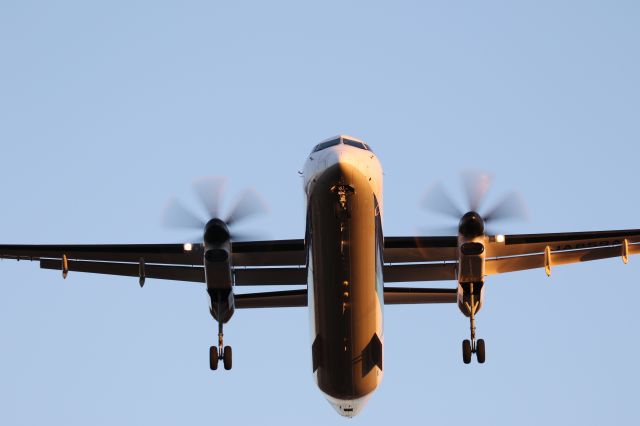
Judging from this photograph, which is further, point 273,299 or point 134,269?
point 134,269

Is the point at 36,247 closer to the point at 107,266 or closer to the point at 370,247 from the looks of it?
the point at 107,266

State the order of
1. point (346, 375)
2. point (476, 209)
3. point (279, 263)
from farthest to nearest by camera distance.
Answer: point (279, 263), point (476, 209), point (346, 375)

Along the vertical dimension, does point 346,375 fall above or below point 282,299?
below

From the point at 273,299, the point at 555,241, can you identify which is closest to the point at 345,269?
the point at 273,299

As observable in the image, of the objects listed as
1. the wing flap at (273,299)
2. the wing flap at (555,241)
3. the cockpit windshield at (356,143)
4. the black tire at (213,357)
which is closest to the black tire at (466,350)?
A: the wing flap at (555,241)

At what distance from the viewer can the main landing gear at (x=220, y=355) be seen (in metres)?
26.5

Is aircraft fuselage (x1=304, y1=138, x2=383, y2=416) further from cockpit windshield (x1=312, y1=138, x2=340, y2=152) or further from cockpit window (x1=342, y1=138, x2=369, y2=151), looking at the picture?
cockpit windshield (x1=312, y1=138, x2=340, y2=152)

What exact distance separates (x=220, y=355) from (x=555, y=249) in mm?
8648

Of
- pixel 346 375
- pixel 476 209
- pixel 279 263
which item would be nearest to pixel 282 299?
pixel 279 263

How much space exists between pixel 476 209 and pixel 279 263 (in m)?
5.16

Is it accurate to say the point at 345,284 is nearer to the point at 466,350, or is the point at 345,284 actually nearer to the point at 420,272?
the point at 466,350

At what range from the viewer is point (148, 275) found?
2758 cm

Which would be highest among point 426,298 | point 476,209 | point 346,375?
point 476,209

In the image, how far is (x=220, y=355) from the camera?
87.3ft
